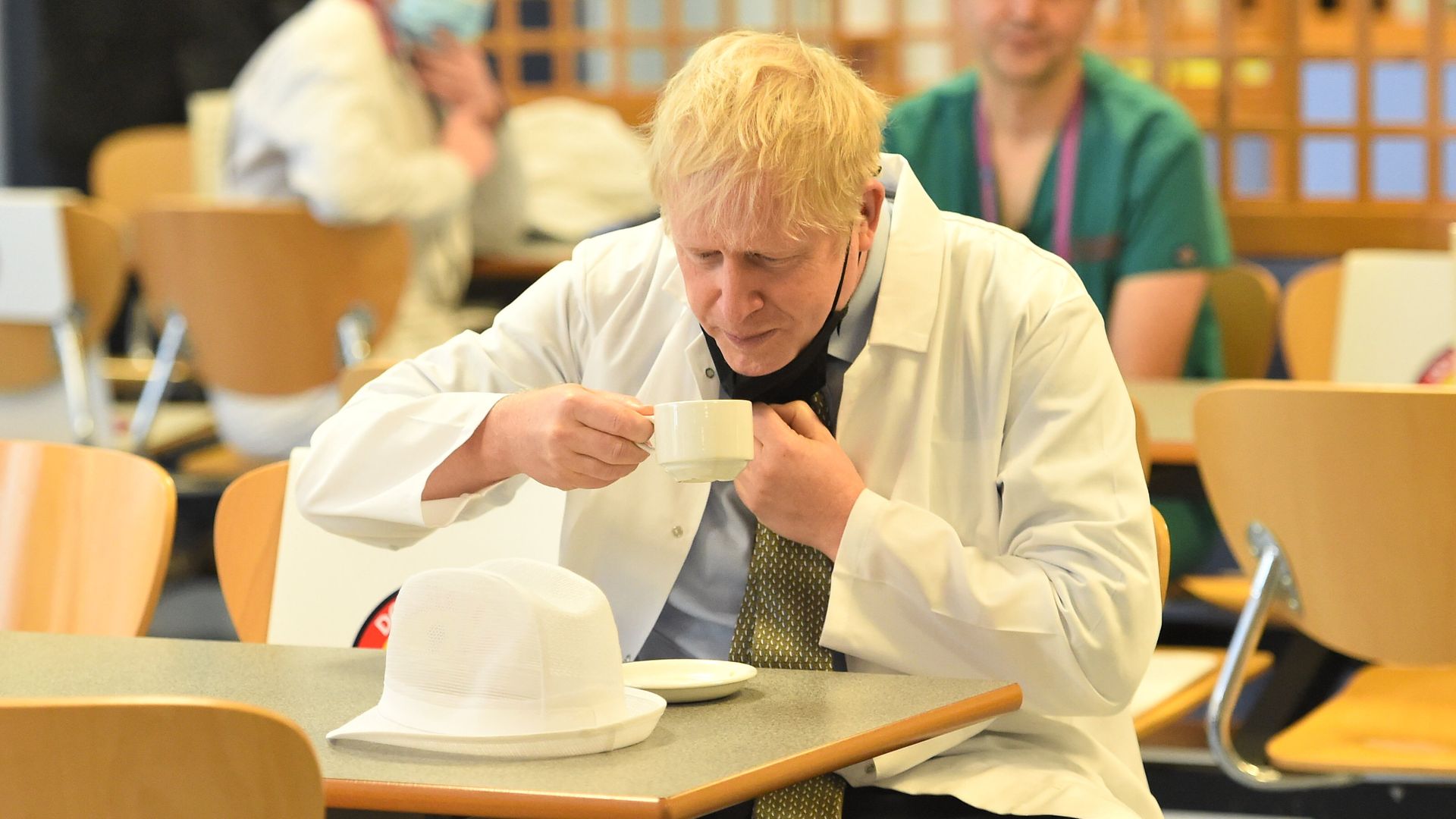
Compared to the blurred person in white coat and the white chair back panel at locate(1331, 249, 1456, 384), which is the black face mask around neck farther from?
the blurred person in white coat

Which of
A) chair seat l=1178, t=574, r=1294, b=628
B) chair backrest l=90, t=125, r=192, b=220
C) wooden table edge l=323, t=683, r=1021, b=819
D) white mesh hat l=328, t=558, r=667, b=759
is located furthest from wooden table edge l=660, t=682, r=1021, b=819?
chair backrest l=90, t=125, r=192, b=220

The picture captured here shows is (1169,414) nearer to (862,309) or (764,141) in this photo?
(862,309)

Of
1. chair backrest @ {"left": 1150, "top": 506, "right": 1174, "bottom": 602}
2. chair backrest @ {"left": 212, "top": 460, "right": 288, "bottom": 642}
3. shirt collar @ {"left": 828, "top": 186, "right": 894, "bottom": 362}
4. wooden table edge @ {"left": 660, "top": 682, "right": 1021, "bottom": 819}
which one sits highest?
shirt collar @ {"left": 828, "top": 186, "right": 894, "bottom": 362}

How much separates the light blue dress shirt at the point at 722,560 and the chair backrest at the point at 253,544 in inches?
18.2

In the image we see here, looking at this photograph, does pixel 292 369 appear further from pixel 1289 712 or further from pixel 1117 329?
pixel 1289 712

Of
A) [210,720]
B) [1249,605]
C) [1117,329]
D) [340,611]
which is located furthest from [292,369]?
[210,720]

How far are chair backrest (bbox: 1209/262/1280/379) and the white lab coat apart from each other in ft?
5.95

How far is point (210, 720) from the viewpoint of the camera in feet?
3.38

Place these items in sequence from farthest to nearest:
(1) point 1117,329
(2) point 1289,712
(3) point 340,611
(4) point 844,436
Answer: (1) point 1117,329 < (2) point 1289,712 < (3) point 340,611 < (4) point 844,436

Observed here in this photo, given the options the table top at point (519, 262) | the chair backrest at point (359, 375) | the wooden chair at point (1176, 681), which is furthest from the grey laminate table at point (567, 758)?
the table top at point (519, 262)

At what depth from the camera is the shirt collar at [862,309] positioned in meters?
1.76

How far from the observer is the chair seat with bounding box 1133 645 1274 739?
241cm

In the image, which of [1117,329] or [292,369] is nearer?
[1117,329]

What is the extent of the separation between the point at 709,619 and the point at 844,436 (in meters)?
0.23
